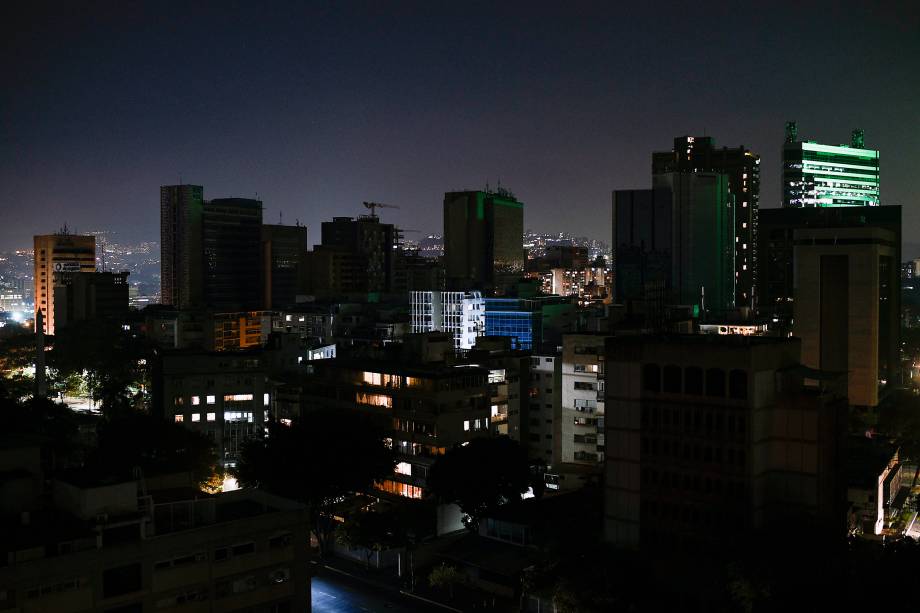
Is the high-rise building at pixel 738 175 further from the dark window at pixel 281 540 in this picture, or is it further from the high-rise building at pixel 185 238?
the dark window at pixel 281 540

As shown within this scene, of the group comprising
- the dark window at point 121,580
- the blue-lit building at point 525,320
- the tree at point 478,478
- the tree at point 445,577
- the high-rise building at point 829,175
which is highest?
the high-rise building at point 829,175

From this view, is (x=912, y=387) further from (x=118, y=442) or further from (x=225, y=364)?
(x=118, y=442)

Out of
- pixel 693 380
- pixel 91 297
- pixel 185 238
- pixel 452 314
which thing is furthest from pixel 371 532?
pixel 185 238

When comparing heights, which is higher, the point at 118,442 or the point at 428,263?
the point at 428,263

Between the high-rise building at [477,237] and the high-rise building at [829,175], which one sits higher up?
the high-rise building at [829,175]

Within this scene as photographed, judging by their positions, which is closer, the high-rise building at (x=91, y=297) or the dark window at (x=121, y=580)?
the dark window at (x=121, y=580)

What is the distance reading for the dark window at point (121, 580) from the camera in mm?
20672

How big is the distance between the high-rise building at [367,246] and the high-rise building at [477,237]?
9.63m

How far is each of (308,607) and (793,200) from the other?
133110mm

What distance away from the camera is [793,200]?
142 meters

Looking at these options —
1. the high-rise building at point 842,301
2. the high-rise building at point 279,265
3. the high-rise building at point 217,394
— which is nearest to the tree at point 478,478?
the high-rise building at point 217,394

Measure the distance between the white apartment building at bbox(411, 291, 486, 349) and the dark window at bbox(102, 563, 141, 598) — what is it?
227ft

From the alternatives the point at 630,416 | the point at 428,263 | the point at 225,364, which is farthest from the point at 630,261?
the point at 630,416

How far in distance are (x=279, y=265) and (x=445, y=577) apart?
118m
